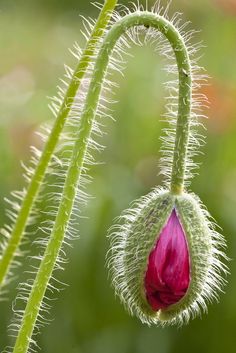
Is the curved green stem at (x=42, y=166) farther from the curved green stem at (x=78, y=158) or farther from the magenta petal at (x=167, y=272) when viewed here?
the magenta petal at (x=167, y=272)

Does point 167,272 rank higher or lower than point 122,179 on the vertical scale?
lower

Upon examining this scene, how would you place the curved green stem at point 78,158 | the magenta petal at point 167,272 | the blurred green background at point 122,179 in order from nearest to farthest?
1. the curved green stem at point 78,158
2. the magenta petal at point 167,272
3. the blurred green background at point 122,179

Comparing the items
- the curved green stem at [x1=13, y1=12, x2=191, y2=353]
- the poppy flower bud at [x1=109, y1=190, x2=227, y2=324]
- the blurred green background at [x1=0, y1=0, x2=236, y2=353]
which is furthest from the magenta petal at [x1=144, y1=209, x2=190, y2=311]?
the blurred green background at [x1=0, y1=0, x2=236, y2=353]

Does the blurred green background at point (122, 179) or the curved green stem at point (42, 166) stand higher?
the blurred green background at point (122, 179)

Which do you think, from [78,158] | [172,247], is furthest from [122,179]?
[78,158]

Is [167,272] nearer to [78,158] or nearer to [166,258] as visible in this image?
[166,258]

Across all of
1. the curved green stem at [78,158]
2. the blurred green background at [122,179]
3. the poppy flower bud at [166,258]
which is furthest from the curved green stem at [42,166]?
the blurred green background at [122,179]

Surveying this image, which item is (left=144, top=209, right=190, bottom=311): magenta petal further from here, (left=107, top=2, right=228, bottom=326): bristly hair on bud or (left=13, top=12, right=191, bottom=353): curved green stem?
(left=13, top=12, right=191, bottom=353): curved green stem
